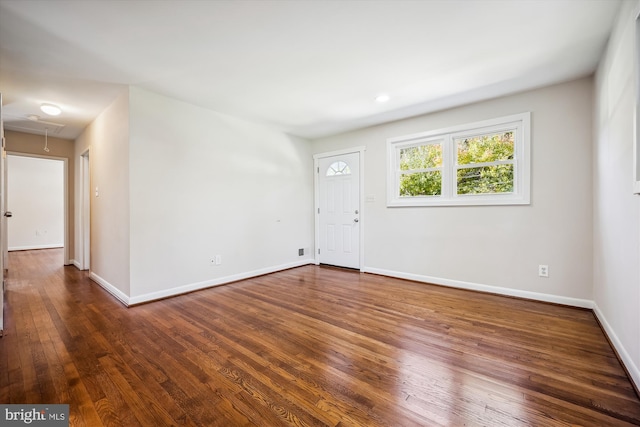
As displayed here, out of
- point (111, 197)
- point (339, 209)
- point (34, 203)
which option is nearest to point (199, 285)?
point (111, 197)

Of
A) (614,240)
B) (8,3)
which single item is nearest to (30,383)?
(8,3)

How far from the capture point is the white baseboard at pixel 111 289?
3090 millimetres

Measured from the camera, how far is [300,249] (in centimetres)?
518

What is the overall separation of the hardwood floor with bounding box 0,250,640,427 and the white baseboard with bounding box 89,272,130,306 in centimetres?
11

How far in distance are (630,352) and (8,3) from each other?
180 inches

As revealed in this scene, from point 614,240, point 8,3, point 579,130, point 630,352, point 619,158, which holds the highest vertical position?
point 8,3

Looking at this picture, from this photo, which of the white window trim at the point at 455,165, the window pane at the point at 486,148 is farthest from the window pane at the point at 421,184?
the window pane at the point at 486,148

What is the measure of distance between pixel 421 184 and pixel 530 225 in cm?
140

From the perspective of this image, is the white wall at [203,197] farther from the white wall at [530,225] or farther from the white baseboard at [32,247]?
the white baseboard at [32,247]

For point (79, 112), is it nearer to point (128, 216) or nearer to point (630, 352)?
point (128, 216)

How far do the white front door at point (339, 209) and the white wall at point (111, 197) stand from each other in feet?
10.2

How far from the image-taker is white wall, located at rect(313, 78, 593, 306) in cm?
289

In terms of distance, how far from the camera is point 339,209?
4980mm

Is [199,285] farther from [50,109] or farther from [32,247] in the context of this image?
[32,247]
